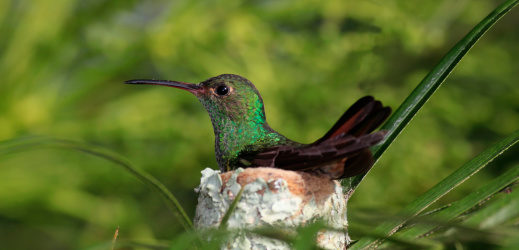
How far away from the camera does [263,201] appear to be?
1388mm

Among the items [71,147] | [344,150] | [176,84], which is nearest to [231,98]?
[176,84]

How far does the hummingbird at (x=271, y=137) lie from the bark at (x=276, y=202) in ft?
0.12

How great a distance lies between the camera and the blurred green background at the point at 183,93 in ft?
13.4

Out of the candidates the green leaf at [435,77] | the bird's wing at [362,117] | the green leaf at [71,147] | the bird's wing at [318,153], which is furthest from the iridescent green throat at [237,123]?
the green leaf at [71,147]

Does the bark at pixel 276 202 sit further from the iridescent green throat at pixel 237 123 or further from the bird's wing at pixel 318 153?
the iridescent green throat at pixel 237 123

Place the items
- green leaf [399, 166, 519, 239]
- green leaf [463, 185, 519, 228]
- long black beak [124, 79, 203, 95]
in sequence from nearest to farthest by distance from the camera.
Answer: green leaf [463, 185, 519, 228], green leaf [399, 166, 519, 239], long black beak [124, 79, 203, 95]

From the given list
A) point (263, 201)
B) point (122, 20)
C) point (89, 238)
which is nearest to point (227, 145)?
point (263, 201)

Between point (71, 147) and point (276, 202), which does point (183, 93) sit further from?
point (71, 147)

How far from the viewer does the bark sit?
4.47 ft

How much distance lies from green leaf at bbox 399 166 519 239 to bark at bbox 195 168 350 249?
23 cm

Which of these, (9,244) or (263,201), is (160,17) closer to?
(9,244)

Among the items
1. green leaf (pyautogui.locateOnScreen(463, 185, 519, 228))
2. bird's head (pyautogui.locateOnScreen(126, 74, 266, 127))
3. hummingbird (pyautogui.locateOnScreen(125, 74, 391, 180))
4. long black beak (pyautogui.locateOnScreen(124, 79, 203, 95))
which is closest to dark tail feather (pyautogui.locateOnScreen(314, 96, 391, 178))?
hummingbird (pyautogui.locateOnScreen(125, 74, 391, 180))

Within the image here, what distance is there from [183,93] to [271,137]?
325 centimetres

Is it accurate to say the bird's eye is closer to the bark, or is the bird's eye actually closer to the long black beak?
the long black beak
